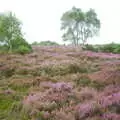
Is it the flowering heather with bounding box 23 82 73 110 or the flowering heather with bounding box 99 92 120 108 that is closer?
the flowering heather with bounding box 99 92 120 108

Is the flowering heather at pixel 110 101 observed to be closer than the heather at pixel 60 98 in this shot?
No

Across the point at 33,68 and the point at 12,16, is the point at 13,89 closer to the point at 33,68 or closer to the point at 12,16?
the point at 33,68

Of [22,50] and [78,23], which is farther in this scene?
[78,23]

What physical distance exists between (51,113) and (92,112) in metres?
1.56

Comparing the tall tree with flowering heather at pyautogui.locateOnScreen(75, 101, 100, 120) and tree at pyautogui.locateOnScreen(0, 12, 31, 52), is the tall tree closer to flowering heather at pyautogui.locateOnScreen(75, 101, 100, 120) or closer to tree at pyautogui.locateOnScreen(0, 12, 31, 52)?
tree at pyautogui.locateOnScreen(0, 12, 31, 52)

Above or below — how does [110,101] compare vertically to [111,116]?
above

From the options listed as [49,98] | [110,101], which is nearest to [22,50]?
[49,98]

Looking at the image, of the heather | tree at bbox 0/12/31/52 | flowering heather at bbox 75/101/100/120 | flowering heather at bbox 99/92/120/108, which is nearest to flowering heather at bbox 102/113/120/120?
the heather

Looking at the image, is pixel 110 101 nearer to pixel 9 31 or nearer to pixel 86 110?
pixel 86 110

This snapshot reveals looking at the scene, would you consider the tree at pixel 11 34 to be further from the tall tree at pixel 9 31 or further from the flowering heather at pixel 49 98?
the flowering heather at pixel 49 98

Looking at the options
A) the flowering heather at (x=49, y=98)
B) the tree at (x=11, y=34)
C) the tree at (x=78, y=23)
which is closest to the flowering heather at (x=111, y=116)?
the flowering heather at (x=49, y=98)

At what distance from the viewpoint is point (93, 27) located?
71.4 meters

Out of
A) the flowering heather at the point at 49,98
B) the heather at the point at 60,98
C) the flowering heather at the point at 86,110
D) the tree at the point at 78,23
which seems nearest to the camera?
the flowering heather at the point at 86,110

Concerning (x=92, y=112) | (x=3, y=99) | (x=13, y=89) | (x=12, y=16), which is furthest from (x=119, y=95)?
(x=12, y=16)
